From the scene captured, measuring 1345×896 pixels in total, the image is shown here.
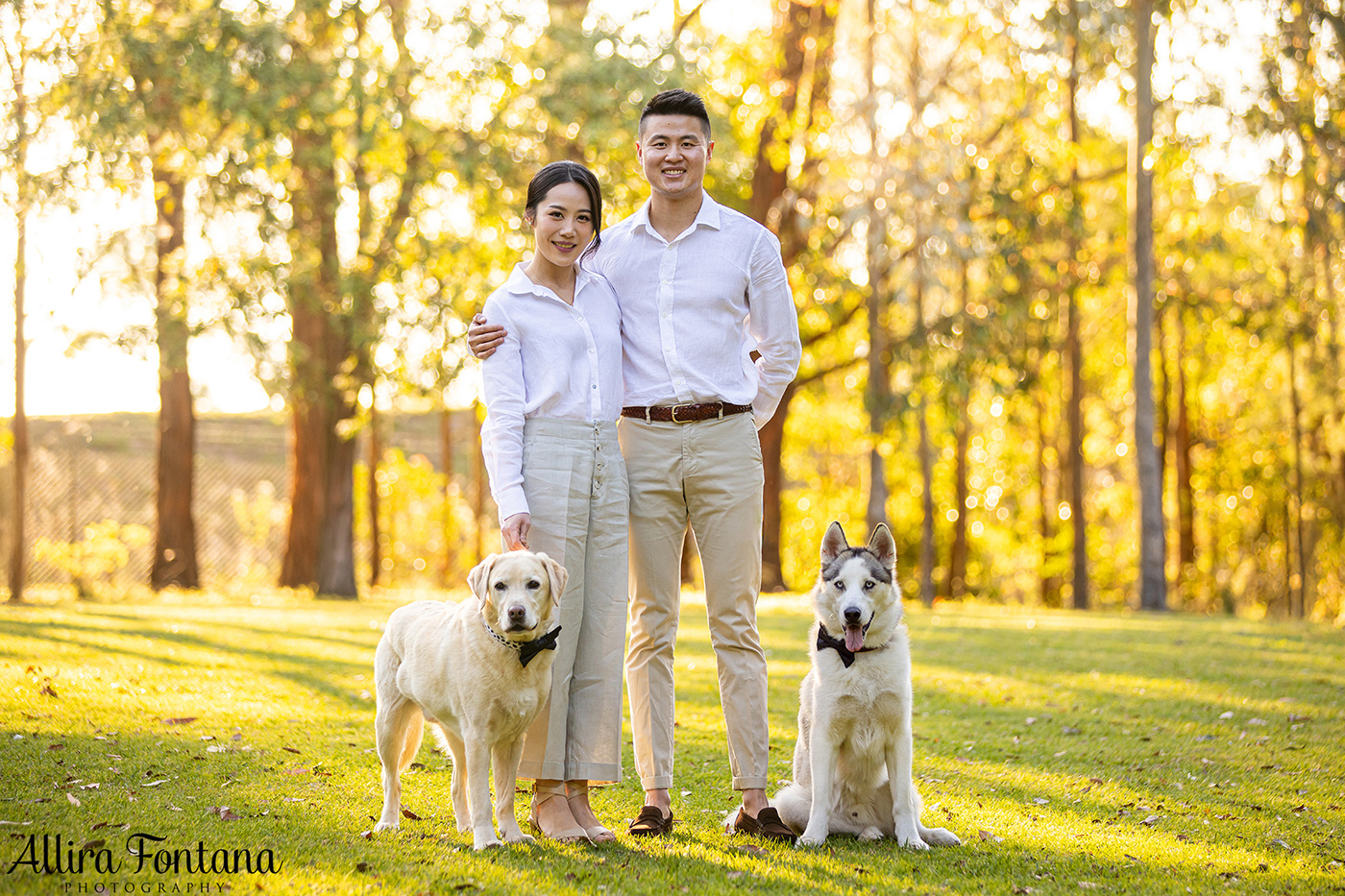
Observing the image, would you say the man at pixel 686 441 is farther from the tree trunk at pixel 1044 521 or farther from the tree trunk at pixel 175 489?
the tree trunk at pixel 1044 521

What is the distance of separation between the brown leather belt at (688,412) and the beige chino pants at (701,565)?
0.03 metres

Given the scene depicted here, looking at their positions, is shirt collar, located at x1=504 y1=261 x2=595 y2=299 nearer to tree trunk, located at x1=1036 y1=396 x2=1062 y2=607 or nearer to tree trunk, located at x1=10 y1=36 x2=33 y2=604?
tree trunk, located at x1=10 y1=36 x2=33 y2=604

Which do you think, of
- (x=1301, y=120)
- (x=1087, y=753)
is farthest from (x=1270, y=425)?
(x=1087, y=753)

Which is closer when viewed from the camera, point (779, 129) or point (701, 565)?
point (701, 565)

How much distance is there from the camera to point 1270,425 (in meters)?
23.8

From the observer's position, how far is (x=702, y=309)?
15.0 ft

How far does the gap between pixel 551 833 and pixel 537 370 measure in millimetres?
1896

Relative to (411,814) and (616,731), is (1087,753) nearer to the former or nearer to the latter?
(616,731)

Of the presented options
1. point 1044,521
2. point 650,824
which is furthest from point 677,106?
point 1044,521

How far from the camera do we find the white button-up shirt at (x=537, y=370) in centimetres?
432

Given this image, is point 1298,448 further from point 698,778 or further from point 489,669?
point 489,669

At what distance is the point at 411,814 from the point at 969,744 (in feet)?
12.1

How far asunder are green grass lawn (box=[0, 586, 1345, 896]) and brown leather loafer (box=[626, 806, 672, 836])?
111mm

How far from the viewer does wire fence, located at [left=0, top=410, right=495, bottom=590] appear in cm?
2080
